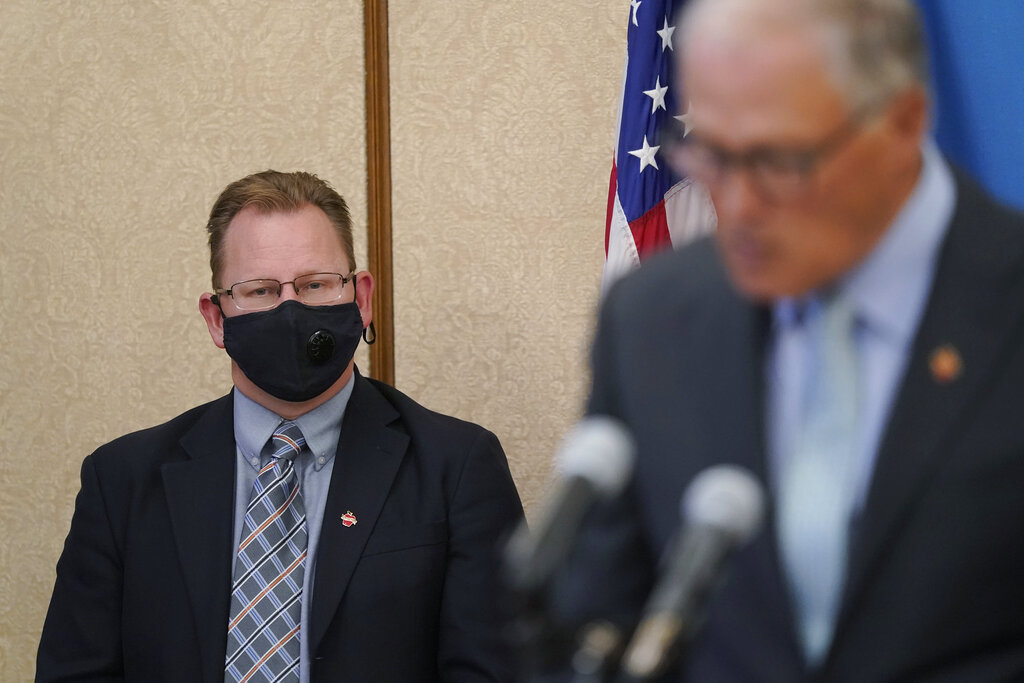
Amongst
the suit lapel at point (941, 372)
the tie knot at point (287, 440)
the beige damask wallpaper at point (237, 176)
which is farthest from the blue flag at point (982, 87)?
the tie knot at point (287, 440)

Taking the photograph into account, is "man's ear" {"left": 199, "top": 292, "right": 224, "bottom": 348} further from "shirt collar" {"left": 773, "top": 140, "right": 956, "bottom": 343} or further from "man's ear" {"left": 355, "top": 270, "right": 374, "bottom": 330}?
"shirt collar" {"left": 773, "top": 140, "right": 956, "bottom": 343}

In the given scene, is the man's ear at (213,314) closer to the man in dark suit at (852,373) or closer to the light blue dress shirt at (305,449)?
the light blue dress shirt at (305,449)

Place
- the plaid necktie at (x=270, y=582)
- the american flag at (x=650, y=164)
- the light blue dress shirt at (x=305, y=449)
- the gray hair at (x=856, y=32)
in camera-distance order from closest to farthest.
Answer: the gray hair at (x=856, y=32), the plaid necktie at (x=270, y=582), the light blue dress shirt at (x=305, y=449), the american flag at (x=650, y=164)

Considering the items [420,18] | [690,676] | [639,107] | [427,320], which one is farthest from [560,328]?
[690,676]

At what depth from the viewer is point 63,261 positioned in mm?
3115

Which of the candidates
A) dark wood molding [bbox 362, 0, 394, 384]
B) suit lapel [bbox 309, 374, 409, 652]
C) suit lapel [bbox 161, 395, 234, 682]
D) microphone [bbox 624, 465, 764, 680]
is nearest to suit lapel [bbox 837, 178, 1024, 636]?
microphone [bbox 624, 465, 764, 680]

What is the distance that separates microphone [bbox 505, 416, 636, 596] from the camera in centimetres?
78

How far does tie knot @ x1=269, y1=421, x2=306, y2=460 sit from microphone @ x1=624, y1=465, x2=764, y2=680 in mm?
1531

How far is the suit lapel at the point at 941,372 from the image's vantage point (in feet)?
2.94

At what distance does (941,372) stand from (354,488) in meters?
1.51

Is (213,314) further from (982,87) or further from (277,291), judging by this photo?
(982,87)

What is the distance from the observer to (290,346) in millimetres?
2201

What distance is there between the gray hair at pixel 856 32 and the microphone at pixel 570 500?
1.00 feet

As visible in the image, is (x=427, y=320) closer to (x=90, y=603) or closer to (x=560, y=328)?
(x=560, y=328)
